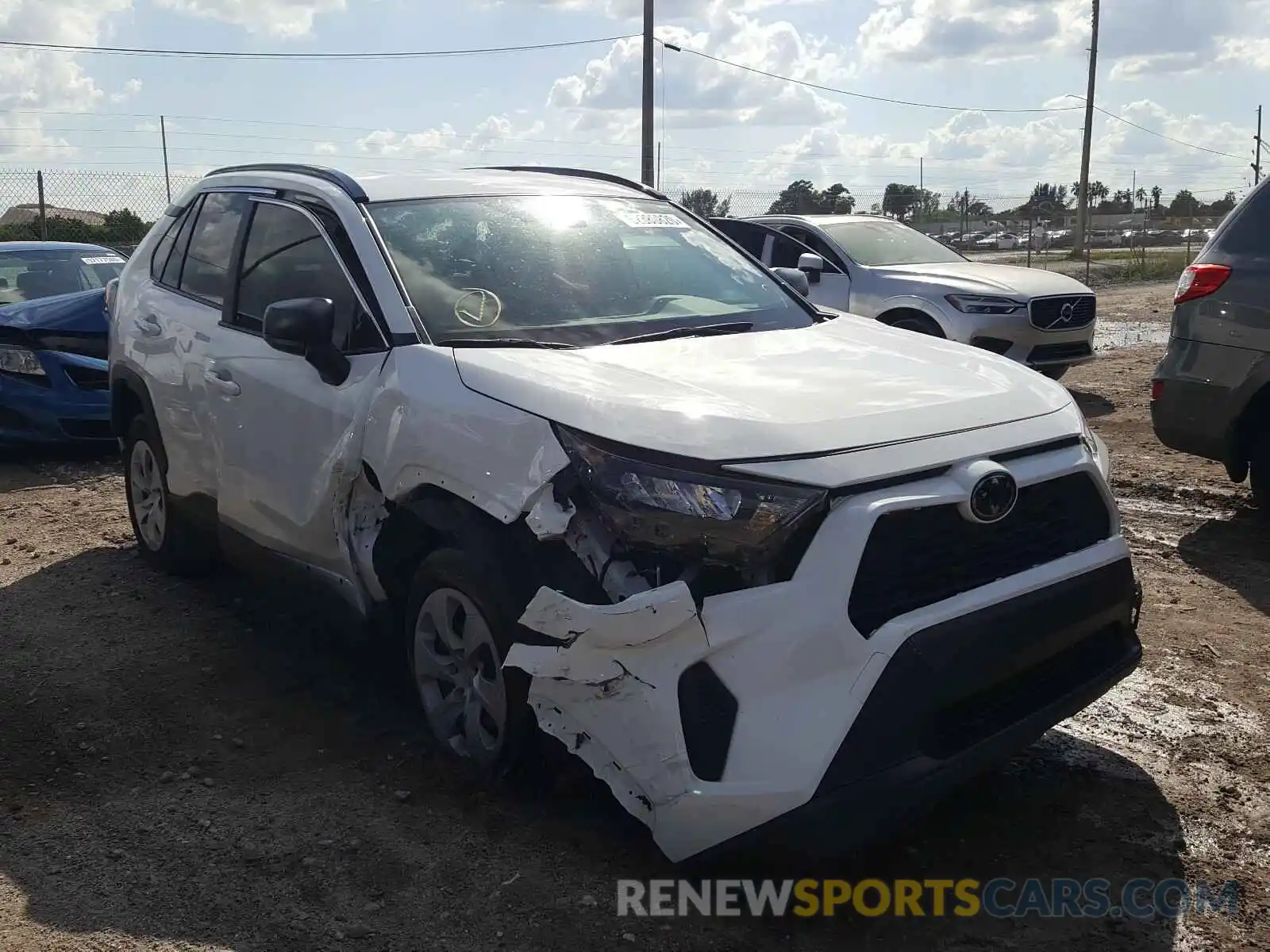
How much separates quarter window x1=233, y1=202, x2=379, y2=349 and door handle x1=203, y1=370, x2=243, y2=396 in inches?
8.1

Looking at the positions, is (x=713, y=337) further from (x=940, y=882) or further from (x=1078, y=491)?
(x=940, y=882)

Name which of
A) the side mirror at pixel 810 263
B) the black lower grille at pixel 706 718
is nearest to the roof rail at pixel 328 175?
the black lower grille at pixel 706 718

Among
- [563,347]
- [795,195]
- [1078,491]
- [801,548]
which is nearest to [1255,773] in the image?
[1078,491]

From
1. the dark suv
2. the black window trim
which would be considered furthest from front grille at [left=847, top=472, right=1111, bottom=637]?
the dark suv

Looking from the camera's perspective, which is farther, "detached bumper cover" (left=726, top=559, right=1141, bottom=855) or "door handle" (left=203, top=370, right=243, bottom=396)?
"door handle" (left=203, top=370, right=243, bottom=396)

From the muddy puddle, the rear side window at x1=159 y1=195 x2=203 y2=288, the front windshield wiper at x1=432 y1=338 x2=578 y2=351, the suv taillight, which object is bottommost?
the muddy puddle

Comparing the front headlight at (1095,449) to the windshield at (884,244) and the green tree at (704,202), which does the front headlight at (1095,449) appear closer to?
the windshield at (884,244)

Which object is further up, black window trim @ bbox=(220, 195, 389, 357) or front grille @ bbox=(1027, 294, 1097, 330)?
black window trim @ bbox=(220, 195, 389, 357)

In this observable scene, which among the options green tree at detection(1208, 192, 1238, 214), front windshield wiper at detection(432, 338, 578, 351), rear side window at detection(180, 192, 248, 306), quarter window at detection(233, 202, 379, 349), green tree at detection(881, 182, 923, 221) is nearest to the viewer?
front windshield wiper at detection(432, 338, 578, 351)

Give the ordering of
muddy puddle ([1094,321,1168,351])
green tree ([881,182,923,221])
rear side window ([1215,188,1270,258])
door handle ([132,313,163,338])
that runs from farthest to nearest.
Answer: green tree ([881,182,923,221])
muddy puddle ([1094,321,1168,351])
rear side window ([1215,188,1270,258])
door handle ([132,313,163,338])

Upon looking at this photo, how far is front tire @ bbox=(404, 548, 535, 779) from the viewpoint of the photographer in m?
3.15

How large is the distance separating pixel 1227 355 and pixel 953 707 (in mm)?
3689

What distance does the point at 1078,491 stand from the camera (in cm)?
326

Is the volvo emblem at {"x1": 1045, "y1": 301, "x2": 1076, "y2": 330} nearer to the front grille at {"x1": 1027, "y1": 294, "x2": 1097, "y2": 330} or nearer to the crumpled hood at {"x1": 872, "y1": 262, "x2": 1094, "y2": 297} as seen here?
the front grille at {"x1": 1027, "y1": 294, "x2": 1097, "y2": 330}
